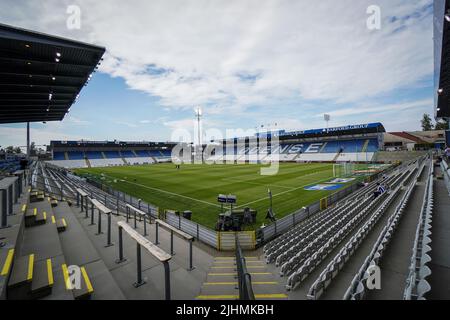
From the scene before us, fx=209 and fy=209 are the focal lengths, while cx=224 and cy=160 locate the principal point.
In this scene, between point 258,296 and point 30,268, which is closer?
point 30,268

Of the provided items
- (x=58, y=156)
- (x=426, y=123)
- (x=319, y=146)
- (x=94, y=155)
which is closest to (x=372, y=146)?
(x=319, y=146)

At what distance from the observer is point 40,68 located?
14.9m

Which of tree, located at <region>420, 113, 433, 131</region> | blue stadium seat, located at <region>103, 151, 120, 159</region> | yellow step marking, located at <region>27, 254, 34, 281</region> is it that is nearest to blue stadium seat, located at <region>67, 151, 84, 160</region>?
blue stadium seat, located at <region>103, 151, 120, 159</region>

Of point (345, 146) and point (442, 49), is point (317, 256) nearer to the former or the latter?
point (442, 49)

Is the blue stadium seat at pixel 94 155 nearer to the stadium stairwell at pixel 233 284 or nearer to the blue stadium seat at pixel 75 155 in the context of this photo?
the blue stadium seat at pixel 75 155

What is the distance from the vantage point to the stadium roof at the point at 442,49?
30.5 ft

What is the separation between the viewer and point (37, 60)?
13625 millimetres

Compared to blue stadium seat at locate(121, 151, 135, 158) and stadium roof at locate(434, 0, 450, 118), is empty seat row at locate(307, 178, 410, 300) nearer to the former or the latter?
stadium roof at locate(434, 0, 450, 118)

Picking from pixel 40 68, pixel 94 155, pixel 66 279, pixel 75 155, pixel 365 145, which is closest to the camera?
pixel 66 279

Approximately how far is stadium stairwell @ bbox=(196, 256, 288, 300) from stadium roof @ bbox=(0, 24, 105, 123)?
47.6 feet

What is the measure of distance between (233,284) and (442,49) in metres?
17.0
